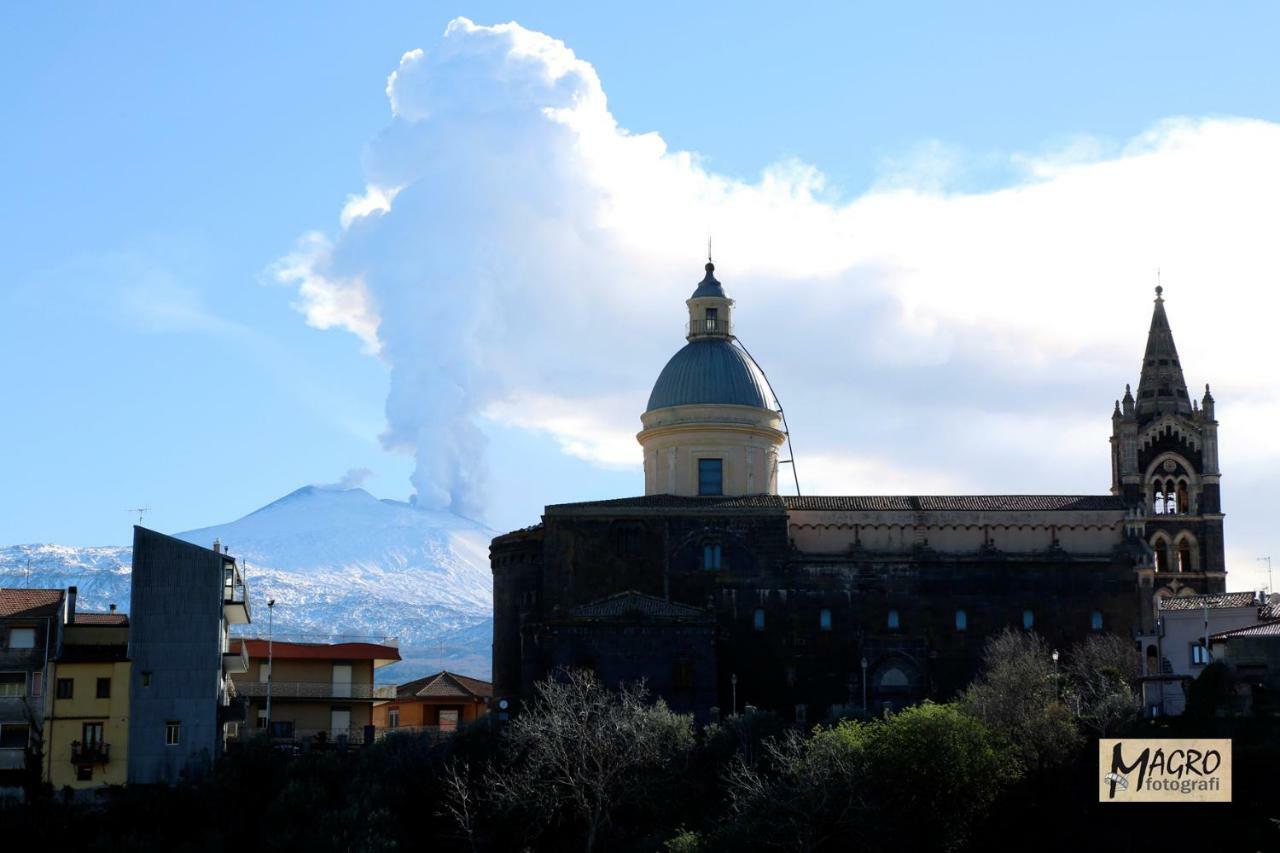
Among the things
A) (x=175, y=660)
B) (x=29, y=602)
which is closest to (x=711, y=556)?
(x=175, y=660)

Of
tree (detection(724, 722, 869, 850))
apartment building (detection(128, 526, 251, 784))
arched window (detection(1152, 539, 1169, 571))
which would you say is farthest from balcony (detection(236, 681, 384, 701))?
arched window (detection(1152, 539, 1169, 571))

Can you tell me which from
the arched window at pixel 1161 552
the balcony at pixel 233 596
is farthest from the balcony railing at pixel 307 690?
the arched window at pixel 1161 552

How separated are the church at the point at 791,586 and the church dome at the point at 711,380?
114cm

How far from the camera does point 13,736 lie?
78875 millimetres

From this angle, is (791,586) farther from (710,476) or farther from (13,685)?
(13,685)

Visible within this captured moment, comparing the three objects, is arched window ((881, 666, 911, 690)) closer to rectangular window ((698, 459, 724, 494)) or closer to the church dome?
rectangular window ((698, 459, 724, 494))

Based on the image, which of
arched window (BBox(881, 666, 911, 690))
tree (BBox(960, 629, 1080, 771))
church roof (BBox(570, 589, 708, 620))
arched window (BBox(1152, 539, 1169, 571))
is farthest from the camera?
arched window (BBox(1152, 539, 1169, 571))

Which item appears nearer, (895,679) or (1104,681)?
(1104,681)

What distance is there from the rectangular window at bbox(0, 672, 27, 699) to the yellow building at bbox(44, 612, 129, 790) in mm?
1063

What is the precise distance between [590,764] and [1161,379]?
172ft

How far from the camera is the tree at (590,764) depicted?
73.4 meters

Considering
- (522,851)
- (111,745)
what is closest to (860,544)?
(522,851)

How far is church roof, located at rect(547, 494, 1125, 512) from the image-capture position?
91.7m

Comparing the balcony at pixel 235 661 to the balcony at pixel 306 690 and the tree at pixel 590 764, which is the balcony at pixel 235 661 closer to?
the balcony at pixel 306 690
